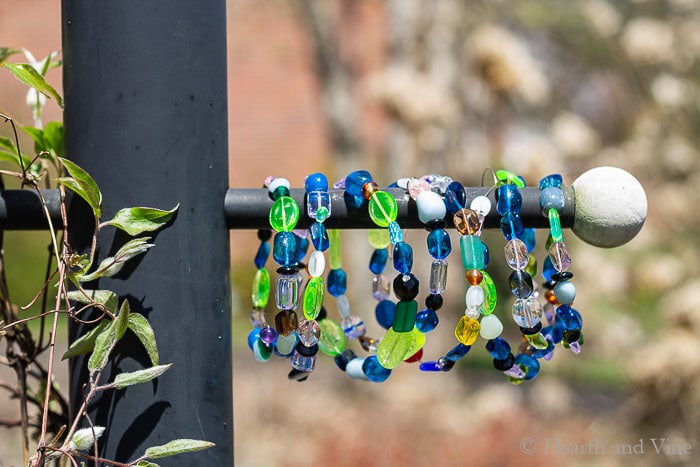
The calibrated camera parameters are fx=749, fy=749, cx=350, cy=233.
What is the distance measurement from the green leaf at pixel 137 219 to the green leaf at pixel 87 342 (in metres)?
0.08

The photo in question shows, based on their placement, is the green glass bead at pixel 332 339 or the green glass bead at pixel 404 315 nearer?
the green glass bead at pixel 404 315

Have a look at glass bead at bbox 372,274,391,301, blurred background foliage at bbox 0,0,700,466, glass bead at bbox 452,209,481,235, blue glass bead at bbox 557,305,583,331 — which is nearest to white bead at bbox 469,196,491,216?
glass bead at bbox 452,209,481,235

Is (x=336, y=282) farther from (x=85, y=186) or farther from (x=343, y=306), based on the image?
(x=85, y=186)

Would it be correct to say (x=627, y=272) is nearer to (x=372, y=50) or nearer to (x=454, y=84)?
(x=454, y=84)

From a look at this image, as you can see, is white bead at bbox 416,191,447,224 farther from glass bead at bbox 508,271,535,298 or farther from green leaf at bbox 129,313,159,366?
green leaf at bbox 129,313,159,366

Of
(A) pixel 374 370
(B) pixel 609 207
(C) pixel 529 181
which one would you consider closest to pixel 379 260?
(A) pixel 374 370

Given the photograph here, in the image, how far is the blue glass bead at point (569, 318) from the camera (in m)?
0.64

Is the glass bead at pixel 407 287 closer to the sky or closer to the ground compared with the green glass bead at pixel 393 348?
closer to the sky

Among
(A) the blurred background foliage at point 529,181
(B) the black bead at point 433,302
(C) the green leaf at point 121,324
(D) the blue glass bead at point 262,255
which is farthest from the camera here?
(A) the blurred background foliage at point 529,181

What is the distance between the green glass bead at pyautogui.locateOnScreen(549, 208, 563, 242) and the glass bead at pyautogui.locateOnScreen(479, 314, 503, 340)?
0.09 meters

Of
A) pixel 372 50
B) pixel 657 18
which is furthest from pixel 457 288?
pixel 372 50

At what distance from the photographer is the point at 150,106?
58 cm

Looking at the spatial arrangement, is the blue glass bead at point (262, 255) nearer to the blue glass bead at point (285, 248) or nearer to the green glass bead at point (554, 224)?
the blue glass bead at point (285, 248)

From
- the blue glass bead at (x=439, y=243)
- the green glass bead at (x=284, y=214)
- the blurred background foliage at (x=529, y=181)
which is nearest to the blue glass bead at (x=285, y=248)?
the green glass bead at (x=284, y=214)
